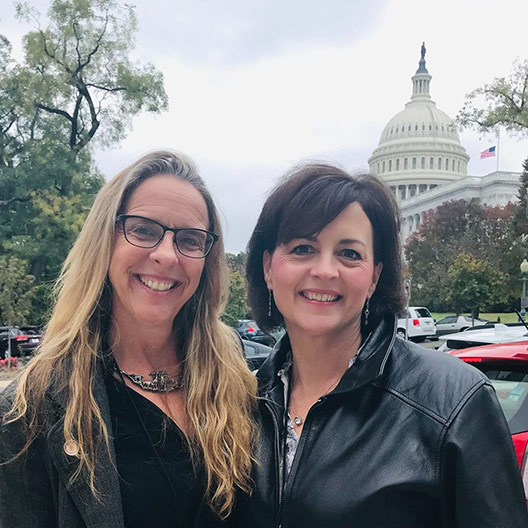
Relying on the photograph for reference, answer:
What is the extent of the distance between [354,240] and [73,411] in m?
1.07

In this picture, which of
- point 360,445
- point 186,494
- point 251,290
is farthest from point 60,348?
point 360,445

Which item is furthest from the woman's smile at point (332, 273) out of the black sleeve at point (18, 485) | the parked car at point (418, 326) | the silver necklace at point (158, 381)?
the parked car at point (418, 326)

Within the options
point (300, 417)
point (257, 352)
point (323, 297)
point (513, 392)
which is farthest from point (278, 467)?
point (257, 352)

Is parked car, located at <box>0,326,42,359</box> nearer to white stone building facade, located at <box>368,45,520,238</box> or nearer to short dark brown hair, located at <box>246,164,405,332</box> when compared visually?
short dark brown hair, located at <box>246,164,405,332</box>

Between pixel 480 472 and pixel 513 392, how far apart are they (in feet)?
5.86

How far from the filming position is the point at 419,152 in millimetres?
96188

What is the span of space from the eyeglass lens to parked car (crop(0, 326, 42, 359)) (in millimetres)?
15095

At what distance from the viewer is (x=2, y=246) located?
2325 centimetres

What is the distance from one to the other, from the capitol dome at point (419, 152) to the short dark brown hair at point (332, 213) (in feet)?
305

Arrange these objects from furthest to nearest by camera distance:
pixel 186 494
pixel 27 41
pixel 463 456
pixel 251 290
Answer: pixel 27 41 → pixel 251 290 → pixel 186 494 → pixel 463 456

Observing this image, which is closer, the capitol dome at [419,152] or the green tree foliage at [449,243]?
the green tree foliage at [449,243]

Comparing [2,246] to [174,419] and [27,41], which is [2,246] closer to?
[27,41]

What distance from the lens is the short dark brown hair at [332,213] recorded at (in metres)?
2.01

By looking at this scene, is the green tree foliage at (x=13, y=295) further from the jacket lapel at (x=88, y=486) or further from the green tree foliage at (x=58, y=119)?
the jacket lapel at (x=88, y=486)
